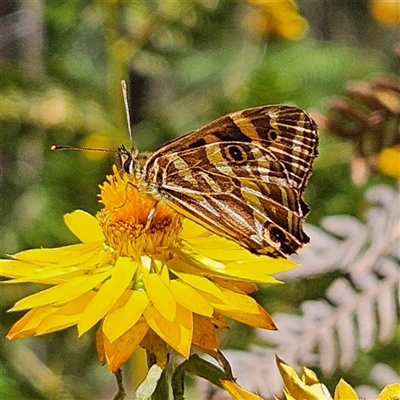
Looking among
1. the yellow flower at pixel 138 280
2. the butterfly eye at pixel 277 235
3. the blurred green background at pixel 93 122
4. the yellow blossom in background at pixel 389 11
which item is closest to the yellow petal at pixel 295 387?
the yellow flower at pixel 138 280

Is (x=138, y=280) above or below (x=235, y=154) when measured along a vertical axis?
below

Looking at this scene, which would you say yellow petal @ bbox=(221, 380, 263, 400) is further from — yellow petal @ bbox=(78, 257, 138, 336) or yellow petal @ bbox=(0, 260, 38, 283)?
yellow petal @ bbox=(0, 260, 38, 283)

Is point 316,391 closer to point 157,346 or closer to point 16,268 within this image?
point 157,346

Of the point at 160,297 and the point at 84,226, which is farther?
the point at 84,226

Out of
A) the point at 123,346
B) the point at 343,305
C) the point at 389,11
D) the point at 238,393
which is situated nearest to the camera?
the point at 238,393

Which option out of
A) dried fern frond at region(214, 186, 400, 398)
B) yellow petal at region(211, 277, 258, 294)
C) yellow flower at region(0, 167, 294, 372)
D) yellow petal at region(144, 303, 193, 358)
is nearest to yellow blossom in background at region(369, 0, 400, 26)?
dried fern frond at region(214, 186, 400, 398)

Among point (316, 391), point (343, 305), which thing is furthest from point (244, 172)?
point (343, 305)

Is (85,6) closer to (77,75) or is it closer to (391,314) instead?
(77,75)

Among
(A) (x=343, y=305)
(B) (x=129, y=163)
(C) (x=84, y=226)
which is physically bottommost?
(A) (x=343, y=305)
